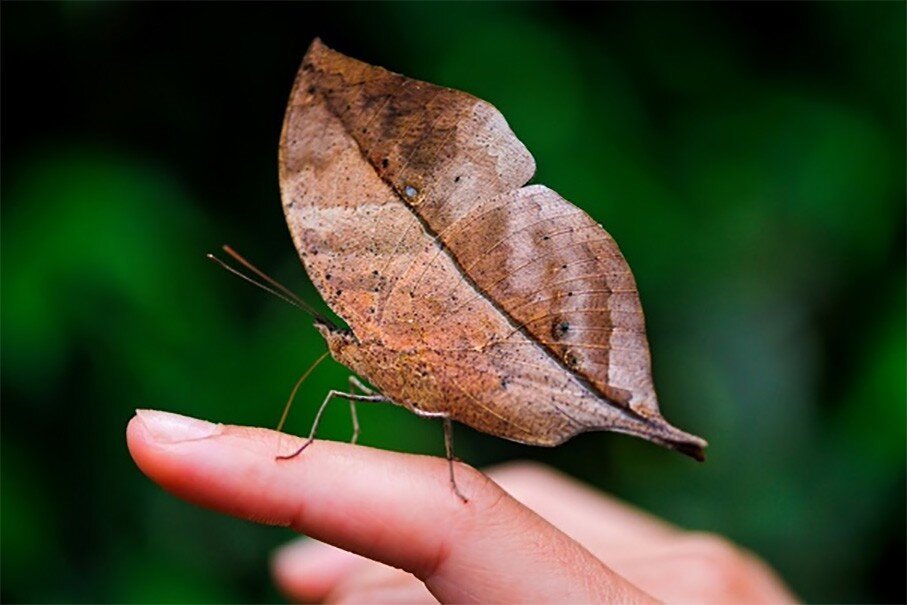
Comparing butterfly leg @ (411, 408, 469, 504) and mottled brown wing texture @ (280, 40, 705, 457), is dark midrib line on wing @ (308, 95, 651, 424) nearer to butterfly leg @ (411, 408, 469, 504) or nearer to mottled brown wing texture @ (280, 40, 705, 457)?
mottled brown wing texture @ (280, 40, 705, 457)

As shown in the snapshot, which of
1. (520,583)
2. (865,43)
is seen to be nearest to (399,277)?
(520,583)

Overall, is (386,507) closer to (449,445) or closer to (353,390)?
(449,445)

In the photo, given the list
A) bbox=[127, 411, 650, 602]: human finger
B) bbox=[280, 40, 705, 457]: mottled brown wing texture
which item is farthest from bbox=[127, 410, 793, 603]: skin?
bbox=[280, 40, 705, 457]: mottled brown wing texture

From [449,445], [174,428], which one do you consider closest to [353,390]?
[449,445]

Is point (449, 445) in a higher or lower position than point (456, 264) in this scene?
lower

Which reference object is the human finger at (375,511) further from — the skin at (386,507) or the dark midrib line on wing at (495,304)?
the dark midrib line on wing at (495,304)

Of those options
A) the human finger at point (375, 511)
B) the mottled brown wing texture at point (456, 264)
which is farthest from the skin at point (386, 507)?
the mottled brown wing texture at point (456, 264)

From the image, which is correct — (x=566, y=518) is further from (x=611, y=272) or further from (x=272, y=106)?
(x=272, y=106)
